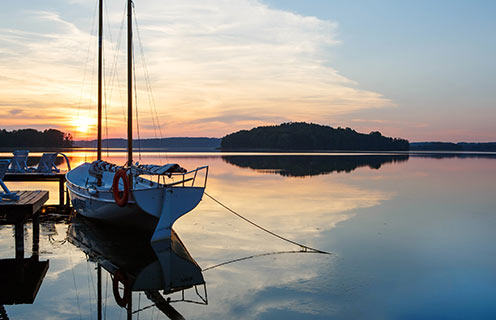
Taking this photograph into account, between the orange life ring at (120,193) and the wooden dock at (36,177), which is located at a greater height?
the orange life ring at (120,193)

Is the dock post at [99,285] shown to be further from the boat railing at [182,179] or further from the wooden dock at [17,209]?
the boat railing at [182,179]

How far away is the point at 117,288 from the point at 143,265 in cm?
160

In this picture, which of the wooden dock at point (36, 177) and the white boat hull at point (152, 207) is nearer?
the white boat hull at point (152, 207)

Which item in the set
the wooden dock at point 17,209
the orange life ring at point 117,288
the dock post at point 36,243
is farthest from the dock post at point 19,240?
the orange life ring at point 117,288

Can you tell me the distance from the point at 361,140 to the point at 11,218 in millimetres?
178283

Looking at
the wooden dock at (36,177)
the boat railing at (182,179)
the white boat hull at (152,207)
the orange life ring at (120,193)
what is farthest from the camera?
the wooden dock at (36,177)

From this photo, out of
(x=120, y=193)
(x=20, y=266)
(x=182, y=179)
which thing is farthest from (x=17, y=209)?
(x=182, y=179)

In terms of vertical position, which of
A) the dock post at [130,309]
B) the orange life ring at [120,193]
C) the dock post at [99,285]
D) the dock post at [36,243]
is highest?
the orange life ring at [120,193]

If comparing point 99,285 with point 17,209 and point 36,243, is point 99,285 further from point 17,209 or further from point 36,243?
point 36,243

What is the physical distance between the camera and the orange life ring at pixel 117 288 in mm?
7746

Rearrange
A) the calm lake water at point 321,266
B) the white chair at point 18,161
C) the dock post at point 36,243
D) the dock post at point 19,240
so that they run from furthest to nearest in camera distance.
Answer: the white chair at point 18,161 → the dock post at point 36,243 → the dock post at point 19,240 → the calm lake water at point 321,266

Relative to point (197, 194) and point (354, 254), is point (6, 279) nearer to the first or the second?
point (197, 194)

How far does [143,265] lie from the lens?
9938 millimetres

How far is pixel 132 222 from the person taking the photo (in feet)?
41.7
